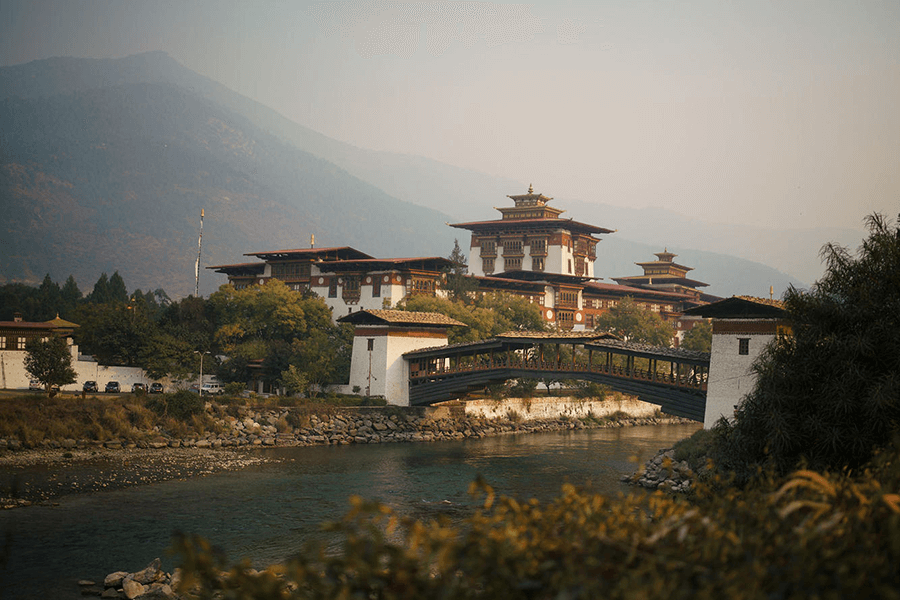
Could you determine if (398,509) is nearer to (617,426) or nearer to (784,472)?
(784,472)

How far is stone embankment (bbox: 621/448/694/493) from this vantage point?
3041cm

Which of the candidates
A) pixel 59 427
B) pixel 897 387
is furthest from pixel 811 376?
pixel 59 427

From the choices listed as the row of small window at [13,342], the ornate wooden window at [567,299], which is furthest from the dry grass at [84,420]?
the ornate wooden window at [567,299]

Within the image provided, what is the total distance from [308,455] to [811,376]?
28.5 metres

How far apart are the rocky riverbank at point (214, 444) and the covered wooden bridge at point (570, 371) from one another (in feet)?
8.38

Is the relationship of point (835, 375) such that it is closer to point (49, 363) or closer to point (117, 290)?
point (49, 363)

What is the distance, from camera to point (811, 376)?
18.7 m

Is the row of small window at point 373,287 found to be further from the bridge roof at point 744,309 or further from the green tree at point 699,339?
the bridge roof at point 744,309

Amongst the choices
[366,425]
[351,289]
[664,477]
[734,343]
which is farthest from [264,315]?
[664,477]

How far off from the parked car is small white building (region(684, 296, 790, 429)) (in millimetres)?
33809

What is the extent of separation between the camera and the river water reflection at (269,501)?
21078mm

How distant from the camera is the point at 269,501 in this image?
2934 cm

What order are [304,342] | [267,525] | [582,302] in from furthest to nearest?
[582,302]
[304,342]
[267,525]

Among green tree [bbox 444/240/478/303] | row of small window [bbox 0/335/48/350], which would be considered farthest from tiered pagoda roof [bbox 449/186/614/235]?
row of small window [bbox 0/335/48/350]
